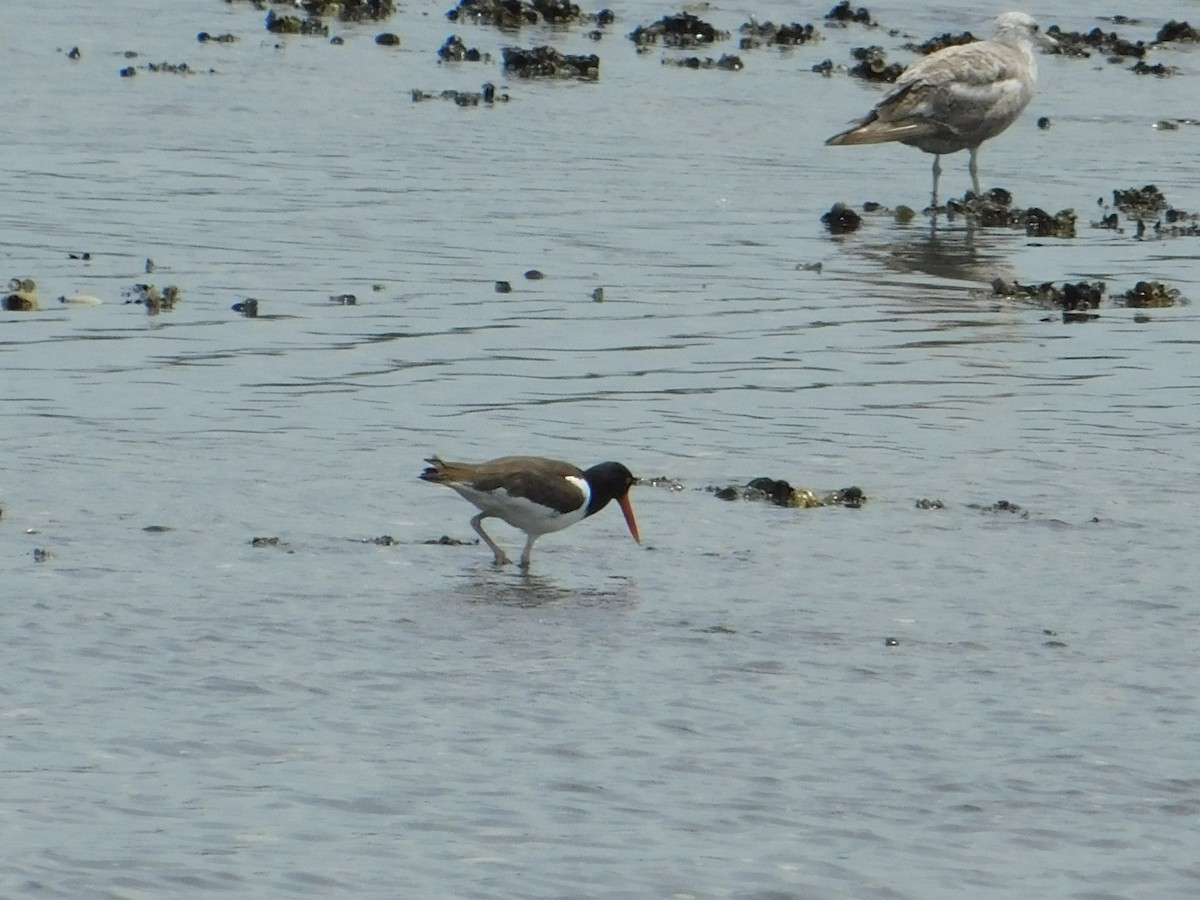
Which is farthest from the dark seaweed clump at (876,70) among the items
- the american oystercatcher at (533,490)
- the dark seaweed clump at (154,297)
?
Answer: the american oystercatcher at (533,490)

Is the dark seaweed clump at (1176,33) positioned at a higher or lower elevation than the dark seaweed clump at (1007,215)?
higher

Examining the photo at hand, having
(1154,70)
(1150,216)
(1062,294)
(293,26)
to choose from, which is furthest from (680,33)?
(1062,294)

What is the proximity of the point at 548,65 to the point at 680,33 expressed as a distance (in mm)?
4717

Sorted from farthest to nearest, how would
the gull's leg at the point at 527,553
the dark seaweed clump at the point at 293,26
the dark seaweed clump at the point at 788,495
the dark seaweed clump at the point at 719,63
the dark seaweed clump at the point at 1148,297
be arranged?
the dark seaweed clump at the point at 293,26 < the dark seaweed clump at the point at 719,63 < the dark seaweed clump at the point at 1148,297 < the dark seaweed clump at the point at 788,495 < the gull's leg at the point at 527,553

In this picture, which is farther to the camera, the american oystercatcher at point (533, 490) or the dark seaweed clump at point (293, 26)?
the dark seaweed clump at point (293, 26)

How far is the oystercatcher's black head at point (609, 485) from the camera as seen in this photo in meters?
12.2

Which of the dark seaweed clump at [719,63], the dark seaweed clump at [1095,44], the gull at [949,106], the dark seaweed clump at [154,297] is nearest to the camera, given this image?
the dark seaweed clump at [154,297]

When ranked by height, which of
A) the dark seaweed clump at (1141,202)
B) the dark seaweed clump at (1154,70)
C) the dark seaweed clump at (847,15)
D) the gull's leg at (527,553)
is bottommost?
the gull's leg at (527,553)

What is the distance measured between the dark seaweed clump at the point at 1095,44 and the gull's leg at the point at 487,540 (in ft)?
78.8

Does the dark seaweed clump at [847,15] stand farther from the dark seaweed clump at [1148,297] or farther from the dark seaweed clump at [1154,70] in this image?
the dark seaweed clump at [1148,297]

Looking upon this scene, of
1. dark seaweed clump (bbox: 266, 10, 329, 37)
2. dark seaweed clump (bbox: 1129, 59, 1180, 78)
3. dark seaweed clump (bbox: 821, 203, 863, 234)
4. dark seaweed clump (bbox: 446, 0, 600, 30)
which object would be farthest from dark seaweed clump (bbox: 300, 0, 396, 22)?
dark seaweed clump (bbox: 821, 203, 863, 234)

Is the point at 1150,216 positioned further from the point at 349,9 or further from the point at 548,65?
the point at 349,9

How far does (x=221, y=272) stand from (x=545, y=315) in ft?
8.83

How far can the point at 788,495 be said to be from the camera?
516 inches
